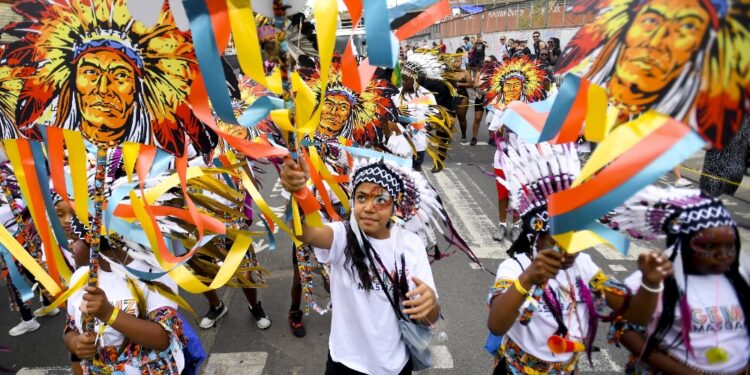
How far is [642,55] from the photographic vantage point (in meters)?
1.05

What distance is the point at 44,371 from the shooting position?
3.25m

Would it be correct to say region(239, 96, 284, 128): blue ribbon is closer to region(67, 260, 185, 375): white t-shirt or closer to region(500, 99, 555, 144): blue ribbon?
region(500, 99, 555, 144): blue ribbon

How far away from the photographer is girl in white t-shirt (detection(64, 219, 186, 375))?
1.79 m

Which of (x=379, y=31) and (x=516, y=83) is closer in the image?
(x=379, y=31)

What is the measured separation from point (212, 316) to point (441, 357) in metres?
1.91

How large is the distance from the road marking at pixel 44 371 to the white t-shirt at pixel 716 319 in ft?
12.3

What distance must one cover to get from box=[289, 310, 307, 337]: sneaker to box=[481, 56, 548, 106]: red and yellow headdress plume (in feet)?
13.1

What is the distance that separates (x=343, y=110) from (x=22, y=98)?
2340 mm

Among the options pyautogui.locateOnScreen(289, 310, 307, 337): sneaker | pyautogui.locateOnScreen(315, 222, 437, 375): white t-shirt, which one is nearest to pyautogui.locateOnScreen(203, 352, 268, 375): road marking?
pyautogui.locateOnScreen(289, 310, 307, 337): sneaker

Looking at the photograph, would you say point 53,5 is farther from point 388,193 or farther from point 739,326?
point 739,326

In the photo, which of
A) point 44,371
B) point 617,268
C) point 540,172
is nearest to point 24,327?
point 44,371

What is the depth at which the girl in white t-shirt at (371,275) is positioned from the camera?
6.58ft

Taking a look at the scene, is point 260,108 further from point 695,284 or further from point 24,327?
point 24,327

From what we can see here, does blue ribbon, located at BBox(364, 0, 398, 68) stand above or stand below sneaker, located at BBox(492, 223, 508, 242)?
above
